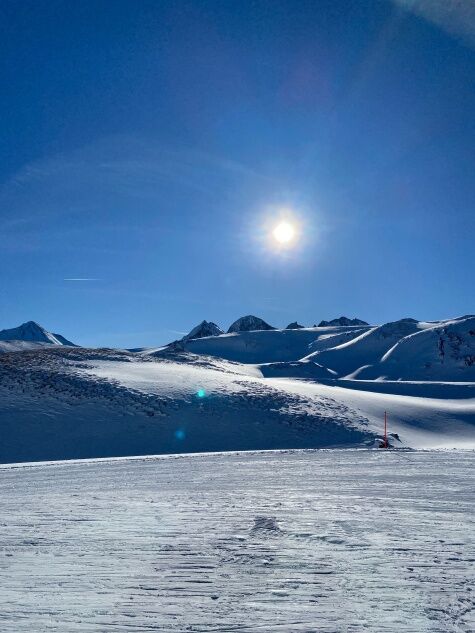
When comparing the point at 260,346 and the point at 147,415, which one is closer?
the point at 147,415

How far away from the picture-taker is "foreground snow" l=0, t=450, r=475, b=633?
4320mm

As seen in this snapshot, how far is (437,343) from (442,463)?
254 feet

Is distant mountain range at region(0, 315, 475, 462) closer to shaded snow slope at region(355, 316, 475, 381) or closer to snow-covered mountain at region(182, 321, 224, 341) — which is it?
shaded snow slope at region(355, 316, 475, 381)

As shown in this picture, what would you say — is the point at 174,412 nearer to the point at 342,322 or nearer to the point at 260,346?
the point at 260,346

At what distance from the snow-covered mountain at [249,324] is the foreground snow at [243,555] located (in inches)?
6468

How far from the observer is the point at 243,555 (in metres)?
5.75

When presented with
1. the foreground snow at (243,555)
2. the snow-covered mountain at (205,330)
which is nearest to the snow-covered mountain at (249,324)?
the snow-covered mountain at (205,330)

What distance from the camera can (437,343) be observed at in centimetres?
8425

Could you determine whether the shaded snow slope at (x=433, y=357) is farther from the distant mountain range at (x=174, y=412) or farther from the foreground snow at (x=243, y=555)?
the foreground snow at (x=243, y=555)

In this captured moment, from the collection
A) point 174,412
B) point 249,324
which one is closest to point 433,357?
point 174,412

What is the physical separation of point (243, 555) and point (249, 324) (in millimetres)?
172305

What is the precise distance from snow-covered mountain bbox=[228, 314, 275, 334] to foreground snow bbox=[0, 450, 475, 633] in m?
164

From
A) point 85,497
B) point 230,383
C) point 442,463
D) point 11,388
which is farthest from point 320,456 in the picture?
point 11,388

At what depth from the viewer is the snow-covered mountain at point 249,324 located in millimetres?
175250
